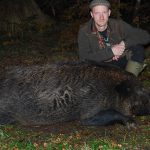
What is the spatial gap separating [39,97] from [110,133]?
1.13 m

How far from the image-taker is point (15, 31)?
16.3m

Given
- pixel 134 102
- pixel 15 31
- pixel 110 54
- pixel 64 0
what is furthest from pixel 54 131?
pixel 64 0

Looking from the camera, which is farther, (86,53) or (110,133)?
(86,53)

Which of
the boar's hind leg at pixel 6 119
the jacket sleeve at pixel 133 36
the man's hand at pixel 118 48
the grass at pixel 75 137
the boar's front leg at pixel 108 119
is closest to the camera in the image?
the grass at pixel 75 137

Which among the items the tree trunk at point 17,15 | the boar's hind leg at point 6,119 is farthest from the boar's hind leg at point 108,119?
the tree trunk at point 17,15

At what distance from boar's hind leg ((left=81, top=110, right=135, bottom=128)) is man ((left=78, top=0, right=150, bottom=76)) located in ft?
4.05

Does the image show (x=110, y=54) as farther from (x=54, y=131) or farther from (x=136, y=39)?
(x=54, y=131)

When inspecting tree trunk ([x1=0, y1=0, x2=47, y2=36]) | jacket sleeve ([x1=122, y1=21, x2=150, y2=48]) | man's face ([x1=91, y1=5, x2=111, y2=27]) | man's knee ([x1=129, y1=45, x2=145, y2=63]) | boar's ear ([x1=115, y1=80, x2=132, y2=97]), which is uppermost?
man's face ([x1=91, y1=5, x2=111, y2=27])

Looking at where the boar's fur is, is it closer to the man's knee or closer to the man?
the man

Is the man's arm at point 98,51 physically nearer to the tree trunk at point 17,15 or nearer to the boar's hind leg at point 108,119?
the boar's hind leg at point 108,119

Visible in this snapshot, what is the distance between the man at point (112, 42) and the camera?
7855 millimetres

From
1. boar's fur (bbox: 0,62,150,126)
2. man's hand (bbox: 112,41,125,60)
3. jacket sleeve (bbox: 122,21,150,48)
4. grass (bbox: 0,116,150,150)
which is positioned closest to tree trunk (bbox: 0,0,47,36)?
jacket sleeve (bbox: 122,21,150,48)

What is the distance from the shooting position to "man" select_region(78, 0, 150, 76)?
7.86 metres

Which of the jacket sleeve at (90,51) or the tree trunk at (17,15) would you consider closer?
the jacket sleeve at (90,51)
